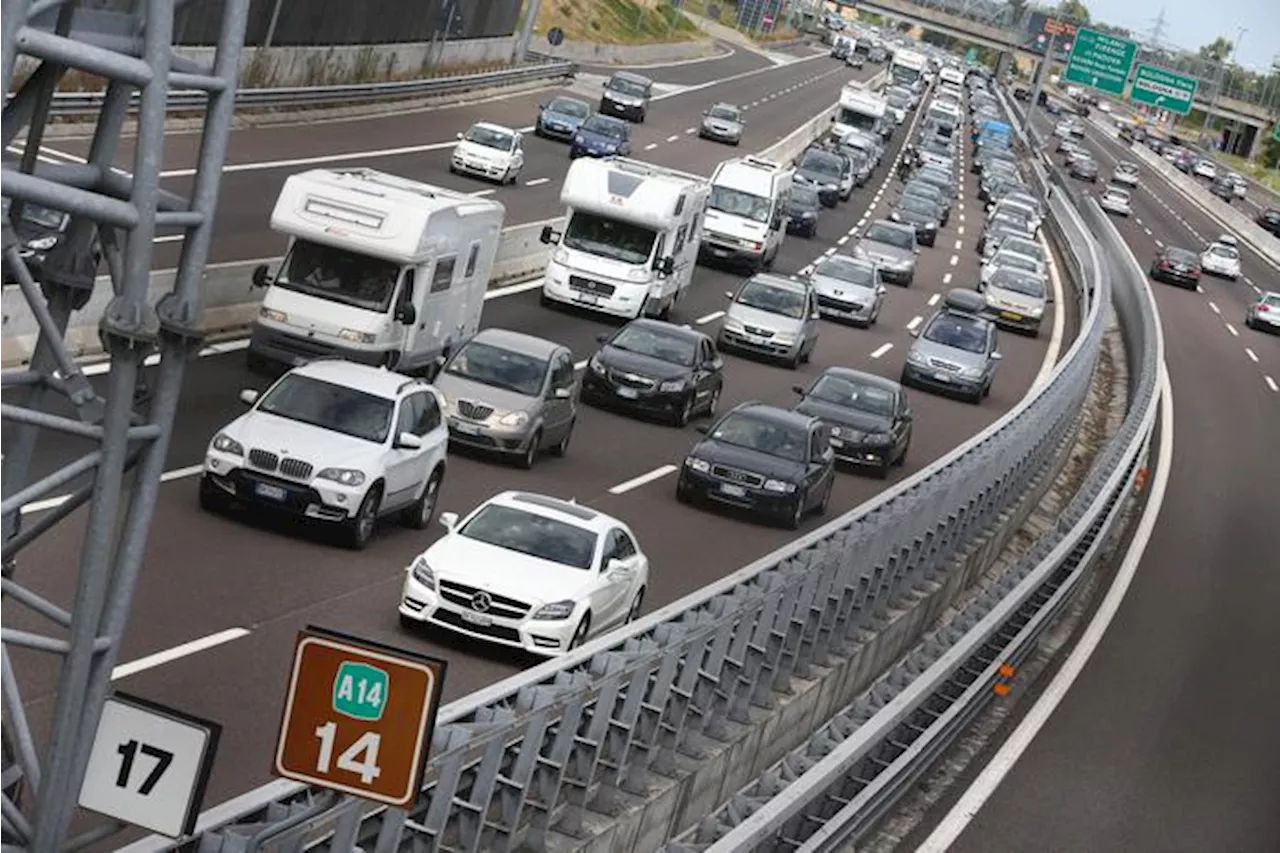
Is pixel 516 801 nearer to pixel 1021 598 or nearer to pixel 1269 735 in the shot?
pixel 1021 598

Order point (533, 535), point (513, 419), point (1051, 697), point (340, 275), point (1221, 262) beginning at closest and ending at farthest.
→ point (533, 535) < point (1051, 697) < point (513, 419) < point (340, 275) < point (1221, 262)

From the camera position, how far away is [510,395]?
3133 centimetres

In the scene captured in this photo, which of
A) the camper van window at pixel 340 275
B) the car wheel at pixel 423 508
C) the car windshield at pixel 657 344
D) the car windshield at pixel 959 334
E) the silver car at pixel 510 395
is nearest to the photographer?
the car wheel at pixel 423 508

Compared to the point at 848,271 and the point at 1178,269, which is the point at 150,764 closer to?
the point at 848,271

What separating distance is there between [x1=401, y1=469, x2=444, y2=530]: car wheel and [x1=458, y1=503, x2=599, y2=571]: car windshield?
3.24m

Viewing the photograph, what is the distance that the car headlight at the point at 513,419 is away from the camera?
3094cm

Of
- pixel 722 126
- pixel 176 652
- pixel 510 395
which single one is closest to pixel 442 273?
pixel 510 395

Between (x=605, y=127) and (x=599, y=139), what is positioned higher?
(x=605, y=127)

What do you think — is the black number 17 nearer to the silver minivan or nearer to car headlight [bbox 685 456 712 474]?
car headlight [bbox 685 456 712 474]

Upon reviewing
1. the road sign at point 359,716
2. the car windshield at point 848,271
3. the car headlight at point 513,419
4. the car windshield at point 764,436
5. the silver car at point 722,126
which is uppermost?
the road sign at point 359,716

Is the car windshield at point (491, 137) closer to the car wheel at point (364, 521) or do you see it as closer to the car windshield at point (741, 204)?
the car windshield at point (741, 204)

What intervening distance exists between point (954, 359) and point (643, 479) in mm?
16123

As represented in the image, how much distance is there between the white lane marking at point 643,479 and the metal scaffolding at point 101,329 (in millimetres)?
19708

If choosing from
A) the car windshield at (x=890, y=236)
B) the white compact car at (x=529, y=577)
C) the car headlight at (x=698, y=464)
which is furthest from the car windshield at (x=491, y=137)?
the white compact car at (x=529, y=577)
